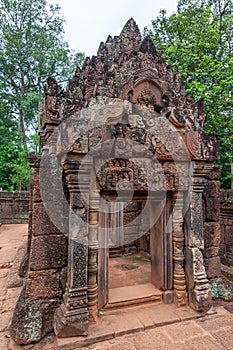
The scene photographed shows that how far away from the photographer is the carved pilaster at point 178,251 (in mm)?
3309

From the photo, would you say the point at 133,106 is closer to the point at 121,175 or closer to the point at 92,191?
the point at 121,175

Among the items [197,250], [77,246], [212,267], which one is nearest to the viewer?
[77,246]

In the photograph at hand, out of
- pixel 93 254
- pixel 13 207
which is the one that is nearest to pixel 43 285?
pixel 93 254

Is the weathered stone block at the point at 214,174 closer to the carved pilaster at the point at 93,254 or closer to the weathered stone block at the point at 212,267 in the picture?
the weathered stone block at the point at 212,267

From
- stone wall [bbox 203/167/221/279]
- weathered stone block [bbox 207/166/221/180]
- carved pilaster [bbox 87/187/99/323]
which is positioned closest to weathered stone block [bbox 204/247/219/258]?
stone wall [bbox 203/167/221/279]

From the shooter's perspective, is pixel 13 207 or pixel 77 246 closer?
pixel 77 246

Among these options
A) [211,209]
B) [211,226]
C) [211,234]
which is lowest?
[211,234]

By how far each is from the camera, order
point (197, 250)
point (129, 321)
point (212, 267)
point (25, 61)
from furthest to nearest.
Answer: point (25, 61) → point (212, 267) → point (197, 250) → point (129, 321)

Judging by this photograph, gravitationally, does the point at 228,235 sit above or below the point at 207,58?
below

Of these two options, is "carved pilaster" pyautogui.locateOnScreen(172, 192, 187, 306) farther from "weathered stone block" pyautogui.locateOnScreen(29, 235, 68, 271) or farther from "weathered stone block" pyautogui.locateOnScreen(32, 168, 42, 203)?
"weathered stone block" pyautogui.locateOnScreen(32, 168, 42, 203)

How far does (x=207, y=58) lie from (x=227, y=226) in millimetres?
5543

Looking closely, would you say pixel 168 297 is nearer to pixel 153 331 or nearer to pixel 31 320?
pixel 153 331

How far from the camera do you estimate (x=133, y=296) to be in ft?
11.0

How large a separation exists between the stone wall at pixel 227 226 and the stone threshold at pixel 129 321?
3144mm
